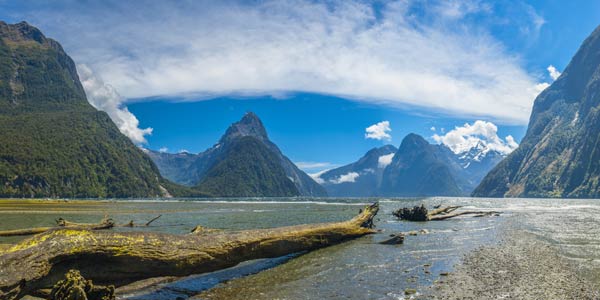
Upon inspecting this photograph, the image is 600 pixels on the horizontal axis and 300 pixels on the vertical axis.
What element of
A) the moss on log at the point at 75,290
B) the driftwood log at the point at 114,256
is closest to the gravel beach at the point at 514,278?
the driftwood log at the point at 114,256

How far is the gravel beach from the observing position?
11953 mm

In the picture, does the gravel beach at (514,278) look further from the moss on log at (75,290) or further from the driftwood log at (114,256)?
the moss on log at (75,290)

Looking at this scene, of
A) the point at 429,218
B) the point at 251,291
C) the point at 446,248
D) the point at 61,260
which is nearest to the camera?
the point at 61,260

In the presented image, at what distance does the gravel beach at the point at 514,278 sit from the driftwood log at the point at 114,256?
7.84 meters

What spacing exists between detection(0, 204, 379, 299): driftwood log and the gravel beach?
25.7 feet

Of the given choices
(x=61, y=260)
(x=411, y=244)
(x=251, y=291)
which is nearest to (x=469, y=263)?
(x=411, y=244)

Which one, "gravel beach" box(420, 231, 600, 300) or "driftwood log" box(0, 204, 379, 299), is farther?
"gravel beach" box(420, 231, 600, 300)

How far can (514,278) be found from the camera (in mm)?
14055

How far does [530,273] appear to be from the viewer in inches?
587

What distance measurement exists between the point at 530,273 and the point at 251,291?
11.5 metres

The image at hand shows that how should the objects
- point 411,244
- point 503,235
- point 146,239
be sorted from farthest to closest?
point 503,235
point 411,244
point 146,239

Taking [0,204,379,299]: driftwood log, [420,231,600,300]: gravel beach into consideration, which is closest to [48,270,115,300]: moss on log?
[0,204,379,299]: driftwood log

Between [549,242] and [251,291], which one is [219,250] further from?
[549,242]

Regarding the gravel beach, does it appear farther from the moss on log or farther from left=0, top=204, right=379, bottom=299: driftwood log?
the moss on log
